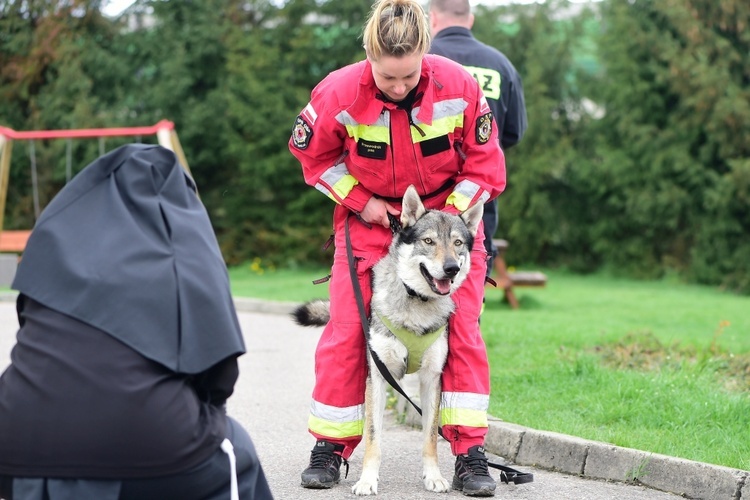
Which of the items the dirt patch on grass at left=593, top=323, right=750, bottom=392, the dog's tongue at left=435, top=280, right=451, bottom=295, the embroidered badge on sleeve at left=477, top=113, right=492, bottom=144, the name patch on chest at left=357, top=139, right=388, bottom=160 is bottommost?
the dirt patch on grass at left=593, top=323, right=750, bottom=392

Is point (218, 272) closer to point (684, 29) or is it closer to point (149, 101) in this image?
point (684, 29)

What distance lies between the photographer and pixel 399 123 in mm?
4988

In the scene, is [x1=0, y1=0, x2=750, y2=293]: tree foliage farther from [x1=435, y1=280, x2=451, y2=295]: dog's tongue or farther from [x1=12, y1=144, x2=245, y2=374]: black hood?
[x1=12, y1=144, x2=245, y2=374]: black hood

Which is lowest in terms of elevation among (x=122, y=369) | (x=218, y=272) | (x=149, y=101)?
(x=149, y=101)

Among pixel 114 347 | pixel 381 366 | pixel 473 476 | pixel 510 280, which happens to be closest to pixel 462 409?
pixel 473 476

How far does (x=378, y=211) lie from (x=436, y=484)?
135 cm

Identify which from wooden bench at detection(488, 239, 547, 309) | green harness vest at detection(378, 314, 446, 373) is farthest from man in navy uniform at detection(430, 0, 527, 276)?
wooden bench at detection(488, 239, 547, 309)

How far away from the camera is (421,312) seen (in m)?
5.18

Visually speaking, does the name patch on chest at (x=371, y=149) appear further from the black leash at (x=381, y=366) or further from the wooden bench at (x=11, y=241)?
the wooden bench at (x=11, y=241)

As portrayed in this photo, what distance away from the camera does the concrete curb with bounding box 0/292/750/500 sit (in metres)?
5.00

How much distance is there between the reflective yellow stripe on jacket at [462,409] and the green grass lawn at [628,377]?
0.90 metres

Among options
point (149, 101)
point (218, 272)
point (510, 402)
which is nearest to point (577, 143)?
point (149, 101)

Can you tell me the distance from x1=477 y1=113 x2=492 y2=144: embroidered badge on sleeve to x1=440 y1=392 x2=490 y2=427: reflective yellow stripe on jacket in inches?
48.6

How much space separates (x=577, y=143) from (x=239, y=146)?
6.55 metres
